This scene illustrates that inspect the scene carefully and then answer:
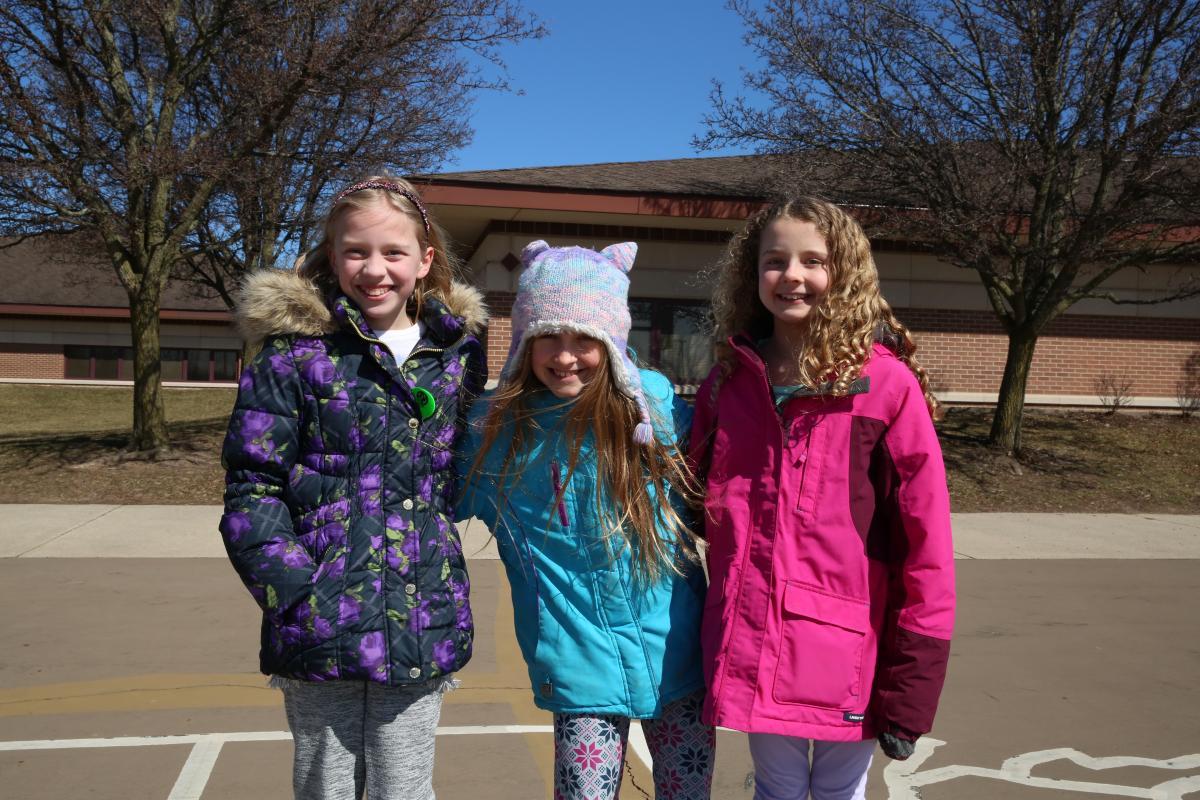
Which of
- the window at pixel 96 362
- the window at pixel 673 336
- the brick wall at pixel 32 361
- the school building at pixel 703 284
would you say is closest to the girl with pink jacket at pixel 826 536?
the school building at pixel 703 284

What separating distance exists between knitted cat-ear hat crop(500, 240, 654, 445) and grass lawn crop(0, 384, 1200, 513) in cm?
800

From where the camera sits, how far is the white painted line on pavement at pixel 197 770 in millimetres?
3338

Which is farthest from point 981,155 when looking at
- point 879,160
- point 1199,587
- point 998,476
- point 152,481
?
point 152,481

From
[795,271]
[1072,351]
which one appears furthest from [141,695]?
[1072,351]

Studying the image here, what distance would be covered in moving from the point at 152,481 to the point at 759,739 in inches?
365

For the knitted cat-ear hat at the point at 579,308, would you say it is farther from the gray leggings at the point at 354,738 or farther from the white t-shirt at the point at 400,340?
the gray leggings at the point at 354,738

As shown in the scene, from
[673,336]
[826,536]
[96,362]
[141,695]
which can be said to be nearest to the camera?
[826,536]

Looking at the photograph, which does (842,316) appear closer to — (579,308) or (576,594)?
(579,308)

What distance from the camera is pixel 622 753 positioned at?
2359 millimetres

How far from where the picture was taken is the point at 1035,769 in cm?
367

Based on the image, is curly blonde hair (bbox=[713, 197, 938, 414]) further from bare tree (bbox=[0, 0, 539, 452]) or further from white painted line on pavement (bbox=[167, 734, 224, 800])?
bare tree (bbox=[0, 0, 539, 452])

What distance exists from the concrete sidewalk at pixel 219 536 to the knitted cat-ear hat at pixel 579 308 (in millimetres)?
4971

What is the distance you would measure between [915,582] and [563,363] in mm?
959

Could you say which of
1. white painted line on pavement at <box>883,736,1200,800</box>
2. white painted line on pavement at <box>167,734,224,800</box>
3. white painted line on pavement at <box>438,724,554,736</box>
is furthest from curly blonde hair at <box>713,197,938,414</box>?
white painted line on pavement at <box>167,734,224,800</box>
